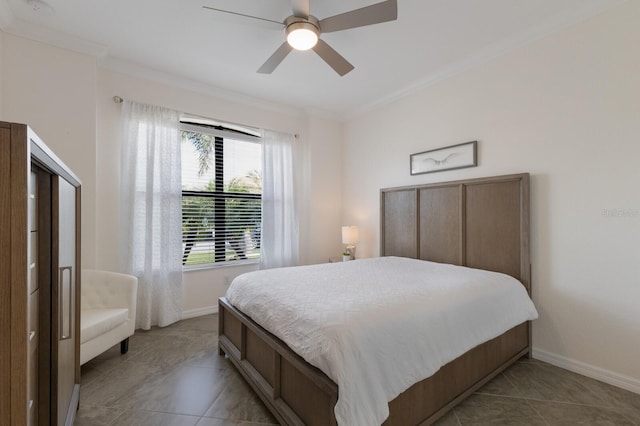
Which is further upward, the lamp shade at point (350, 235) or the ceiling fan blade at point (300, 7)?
the ceiling fan blade at point (300, 7)

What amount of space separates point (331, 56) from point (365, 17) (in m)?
0.51

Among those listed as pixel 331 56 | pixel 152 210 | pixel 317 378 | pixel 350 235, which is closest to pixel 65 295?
pixel 317 378

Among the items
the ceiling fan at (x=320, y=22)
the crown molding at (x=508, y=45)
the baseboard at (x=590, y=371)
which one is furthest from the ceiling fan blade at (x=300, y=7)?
the baseboard at (x=590, y=371)

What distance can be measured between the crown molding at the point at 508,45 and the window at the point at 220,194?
2.19 m

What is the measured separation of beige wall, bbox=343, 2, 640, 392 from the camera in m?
2.10

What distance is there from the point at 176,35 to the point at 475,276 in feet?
11.3

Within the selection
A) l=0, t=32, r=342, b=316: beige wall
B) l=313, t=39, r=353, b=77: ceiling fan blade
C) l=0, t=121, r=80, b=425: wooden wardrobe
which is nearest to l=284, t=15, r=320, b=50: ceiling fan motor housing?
l=313, t=39, r=353, b=77: ceiling fan blade

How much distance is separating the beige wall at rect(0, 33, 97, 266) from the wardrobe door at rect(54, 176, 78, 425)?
1.37 m

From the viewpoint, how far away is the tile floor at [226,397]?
1781mm

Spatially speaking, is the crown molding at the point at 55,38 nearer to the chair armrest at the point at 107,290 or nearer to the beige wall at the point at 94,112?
the beige wall at the point at 94,112

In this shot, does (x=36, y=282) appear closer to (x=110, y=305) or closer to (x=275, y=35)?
(x=110, y=305)

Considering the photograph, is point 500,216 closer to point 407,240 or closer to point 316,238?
point 407,240

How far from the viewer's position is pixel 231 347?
94.6 inches

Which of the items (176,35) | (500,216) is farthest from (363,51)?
(500,216)
